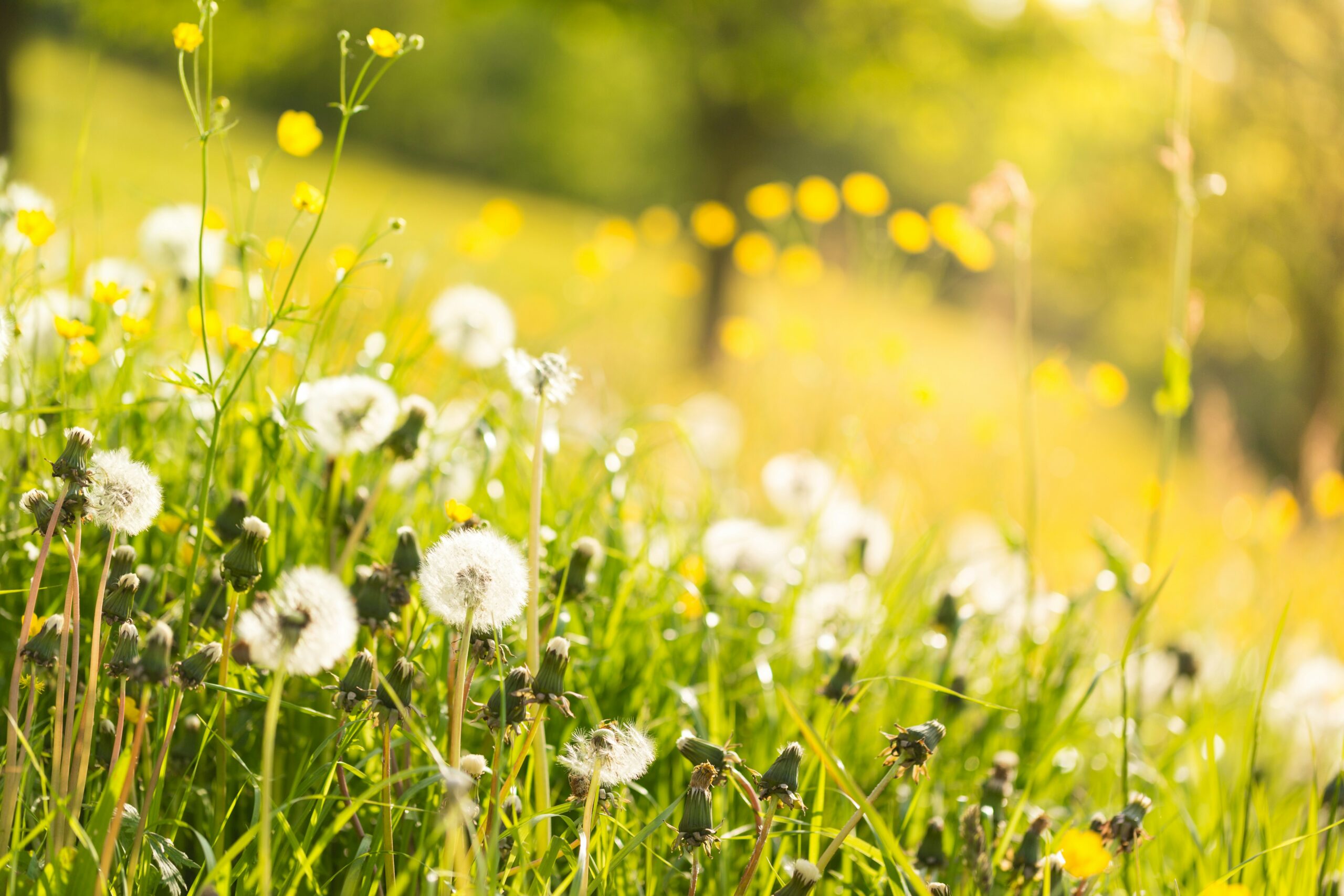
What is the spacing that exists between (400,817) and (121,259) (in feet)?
5.63

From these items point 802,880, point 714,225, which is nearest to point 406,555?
point 802,880

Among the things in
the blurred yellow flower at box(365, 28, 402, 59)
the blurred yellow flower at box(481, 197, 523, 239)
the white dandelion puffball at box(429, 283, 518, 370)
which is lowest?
the white dandelion puffball at box(429, 283, 518, 370)

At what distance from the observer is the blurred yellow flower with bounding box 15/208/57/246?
1.27 meters

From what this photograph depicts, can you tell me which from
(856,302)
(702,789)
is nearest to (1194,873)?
(702,789)

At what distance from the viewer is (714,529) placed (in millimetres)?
1886

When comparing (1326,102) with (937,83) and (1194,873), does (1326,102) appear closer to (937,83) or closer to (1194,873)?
(937,83)

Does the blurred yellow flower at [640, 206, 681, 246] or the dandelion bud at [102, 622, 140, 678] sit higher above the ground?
the blurred yellow flower at [640, 206, 681, 246]

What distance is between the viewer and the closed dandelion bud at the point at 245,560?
993 millimetres

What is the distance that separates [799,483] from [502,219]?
1008mm

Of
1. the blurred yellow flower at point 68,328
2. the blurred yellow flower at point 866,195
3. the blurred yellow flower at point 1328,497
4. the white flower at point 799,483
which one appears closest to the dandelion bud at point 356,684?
the blurred yellow flower at point 68,328

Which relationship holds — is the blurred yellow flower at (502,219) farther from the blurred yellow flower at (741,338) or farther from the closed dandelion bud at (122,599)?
the closed dandelion bud at (122,599)

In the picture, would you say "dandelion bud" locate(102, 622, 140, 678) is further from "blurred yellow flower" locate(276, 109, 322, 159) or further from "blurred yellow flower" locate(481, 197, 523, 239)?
"blurred yellow flower" locate(481, 197, 523, 239)

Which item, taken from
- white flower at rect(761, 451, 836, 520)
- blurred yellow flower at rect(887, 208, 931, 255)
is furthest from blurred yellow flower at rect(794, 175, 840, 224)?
white flower at rect(761, 451, 836, 520)

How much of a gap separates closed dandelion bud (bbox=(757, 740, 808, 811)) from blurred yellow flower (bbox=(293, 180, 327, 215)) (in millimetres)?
846
